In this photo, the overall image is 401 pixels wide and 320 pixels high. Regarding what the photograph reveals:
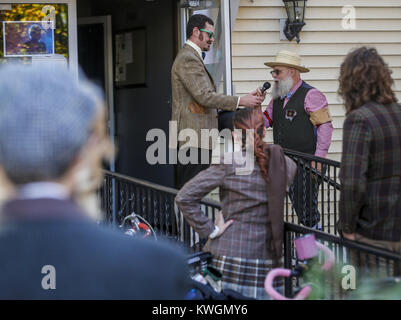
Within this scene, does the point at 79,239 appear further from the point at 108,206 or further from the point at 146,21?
the point at 146,21

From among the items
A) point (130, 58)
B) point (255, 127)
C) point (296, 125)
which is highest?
point (130, 58)

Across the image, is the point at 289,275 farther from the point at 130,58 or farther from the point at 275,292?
the point at 130,58

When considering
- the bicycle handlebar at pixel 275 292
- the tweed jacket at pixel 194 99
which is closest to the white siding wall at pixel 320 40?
the tweed jacket at pixel 194 99

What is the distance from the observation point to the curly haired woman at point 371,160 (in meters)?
3.24

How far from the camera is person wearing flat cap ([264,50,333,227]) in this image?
5559 mm

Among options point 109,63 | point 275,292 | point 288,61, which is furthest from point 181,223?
point 109,63

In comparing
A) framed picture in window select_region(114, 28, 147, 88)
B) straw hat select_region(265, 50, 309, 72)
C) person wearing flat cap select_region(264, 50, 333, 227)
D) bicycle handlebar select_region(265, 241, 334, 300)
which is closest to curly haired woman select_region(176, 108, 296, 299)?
bicycle handlebar select_region(265, 241, 334, 300)

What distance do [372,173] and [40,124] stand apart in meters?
2.30

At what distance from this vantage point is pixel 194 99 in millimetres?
5008

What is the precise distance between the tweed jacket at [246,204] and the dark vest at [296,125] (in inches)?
89.4

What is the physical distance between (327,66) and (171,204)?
3543mm

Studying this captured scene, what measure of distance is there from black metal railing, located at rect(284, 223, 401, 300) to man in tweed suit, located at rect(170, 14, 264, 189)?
5.59 ft

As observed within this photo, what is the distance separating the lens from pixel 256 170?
136 inches
